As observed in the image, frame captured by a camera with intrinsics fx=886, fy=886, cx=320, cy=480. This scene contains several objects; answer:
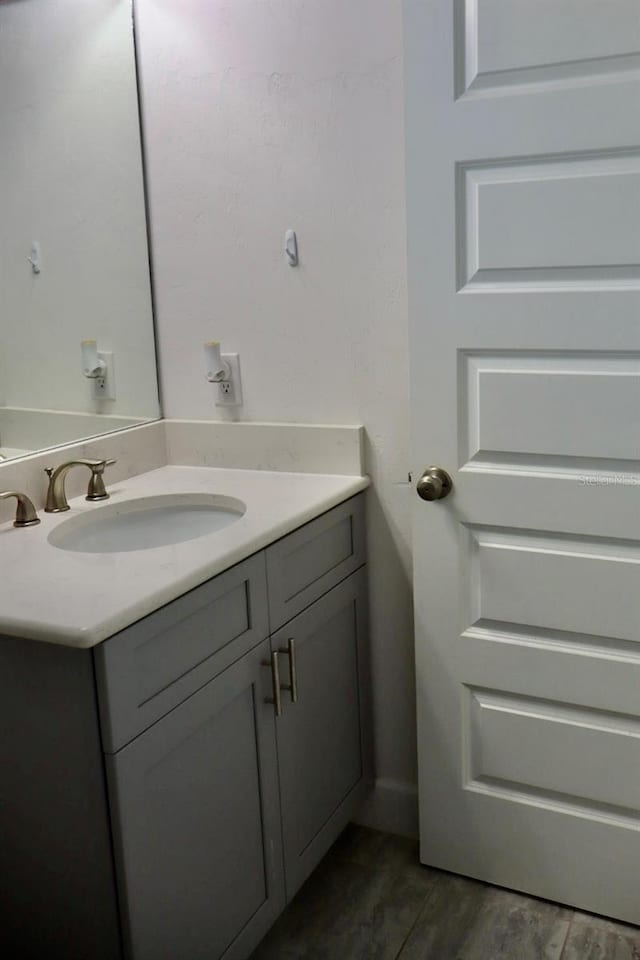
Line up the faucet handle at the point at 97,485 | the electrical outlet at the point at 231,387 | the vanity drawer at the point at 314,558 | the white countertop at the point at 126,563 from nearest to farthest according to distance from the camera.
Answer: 1. the white countertop at the point at 126,563
2. the vanity drawer at the point at 314,558
3. the faucet handle at the point at 97,485
4. the electrical outlet at the point at 231,387

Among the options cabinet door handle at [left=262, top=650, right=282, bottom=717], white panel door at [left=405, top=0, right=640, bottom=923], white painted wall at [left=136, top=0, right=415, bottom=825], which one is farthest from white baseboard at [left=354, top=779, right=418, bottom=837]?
cabinet door handle at [left=262, top=650, right=282, bottom=717]

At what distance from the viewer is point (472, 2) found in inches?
63.1

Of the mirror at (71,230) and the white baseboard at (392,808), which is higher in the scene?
the mirror at (71,230)

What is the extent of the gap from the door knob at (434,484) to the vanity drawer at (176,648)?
1.24 feet

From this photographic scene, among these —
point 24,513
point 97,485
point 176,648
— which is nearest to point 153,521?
point 97,485

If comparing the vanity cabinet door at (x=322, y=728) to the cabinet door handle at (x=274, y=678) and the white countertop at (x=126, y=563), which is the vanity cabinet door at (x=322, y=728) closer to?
the cabinet door handle at (x=274, y=678)

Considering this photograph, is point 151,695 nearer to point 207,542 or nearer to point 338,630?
point 207,542

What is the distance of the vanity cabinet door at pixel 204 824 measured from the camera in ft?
4.37

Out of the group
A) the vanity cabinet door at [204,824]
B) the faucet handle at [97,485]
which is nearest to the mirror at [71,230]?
the faucet handle at [97,485]

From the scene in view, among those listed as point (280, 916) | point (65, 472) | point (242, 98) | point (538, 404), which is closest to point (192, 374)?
point (65, 472)

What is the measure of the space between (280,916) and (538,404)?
1.21m

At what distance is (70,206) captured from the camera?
6.60 feet

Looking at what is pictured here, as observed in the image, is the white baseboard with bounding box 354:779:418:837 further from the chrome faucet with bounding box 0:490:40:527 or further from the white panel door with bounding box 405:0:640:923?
the chrome faucet with bounding box 0:490:40:527

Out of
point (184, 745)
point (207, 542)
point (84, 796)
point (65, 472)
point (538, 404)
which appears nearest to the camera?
point (84, 796)
